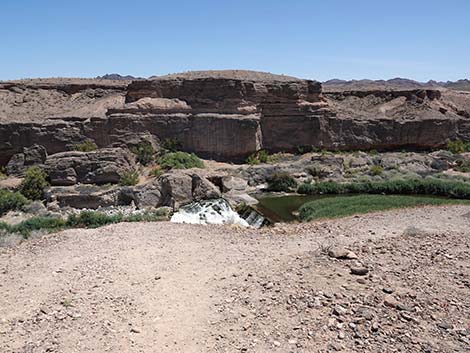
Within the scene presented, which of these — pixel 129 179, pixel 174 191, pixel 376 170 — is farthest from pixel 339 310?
pixel 376 170

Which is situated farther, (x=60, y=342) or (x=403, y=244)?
(x=403, y=244)

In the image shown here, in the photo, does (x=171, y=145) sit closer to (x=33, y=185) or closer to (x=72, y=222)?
(x=33, y=185)

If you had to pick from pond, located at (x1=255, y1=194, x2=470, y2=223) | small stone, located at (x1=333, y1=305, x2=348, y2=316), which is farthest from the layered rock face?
small stone, located at (x1=333, y1=305, x2=348, y2=316)

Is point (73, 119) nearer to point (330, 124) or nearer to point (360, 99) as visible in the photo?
point (330, 124)

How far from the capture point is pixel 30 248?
13539mm

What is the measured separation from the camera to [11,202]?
72.4 ft

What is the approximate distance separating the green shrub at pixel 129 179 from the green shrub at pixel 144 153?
3.47m

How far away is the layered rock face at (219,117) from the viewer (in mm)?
31469

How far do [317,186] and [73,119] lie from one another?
1683 centimetres

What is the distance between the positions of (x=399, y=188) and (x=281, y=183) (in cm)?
632

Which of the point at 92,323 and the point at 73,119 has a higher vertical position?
the point at 73,119

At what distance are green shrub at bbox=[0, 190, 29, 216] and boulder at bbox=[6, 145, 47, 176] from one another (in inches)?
231

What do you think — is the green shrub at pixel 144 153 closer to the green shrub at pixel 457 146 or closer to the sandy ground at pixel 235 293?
the sandy ground at pixel 235 293

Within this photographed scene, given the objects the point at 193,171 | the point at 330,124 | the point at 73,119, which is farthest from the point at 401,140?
the point at 73,119
